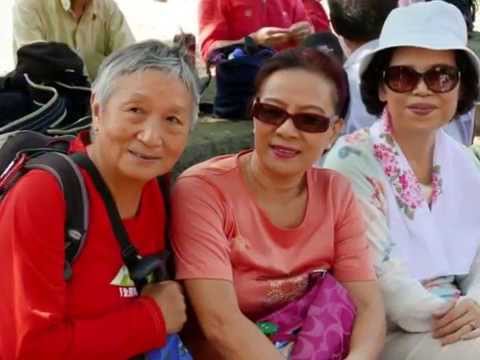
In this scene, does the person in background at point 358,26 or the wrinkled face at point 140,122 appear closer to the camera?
the wrinkled face at point 140,122

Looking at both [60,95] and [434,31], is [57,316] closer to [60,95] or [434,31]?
[434,31]

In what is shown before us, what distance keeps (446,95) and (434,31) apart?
0.21m

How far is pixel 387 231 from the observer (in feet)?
8.75

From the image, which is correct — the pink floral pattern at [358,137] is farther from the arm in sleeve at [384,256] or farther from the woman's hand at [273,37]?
the woman's hand at [273,37]

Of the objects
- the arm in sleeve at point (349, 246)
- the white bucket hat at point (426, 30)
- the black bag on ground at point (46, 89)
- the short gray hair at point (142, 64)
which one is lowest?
the arm in sleeve at point (349, 246)

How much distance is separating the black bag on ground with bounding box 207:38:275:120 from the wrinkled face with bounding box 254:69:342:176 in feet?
4.92

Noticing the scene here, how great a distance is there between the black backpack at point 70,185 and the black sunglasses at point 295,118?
0.49 meters

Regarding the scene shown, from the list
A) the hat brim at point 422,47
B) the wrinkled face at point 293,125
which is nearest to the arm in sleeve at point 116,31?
the hat brim at point 422,47

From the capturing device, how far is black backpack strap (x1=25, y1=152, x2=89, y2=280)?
1.92 meters

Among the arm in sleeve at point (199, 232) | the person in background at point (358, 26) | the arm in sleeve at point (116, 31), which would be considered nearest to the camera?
the arm in sleeve at point (199, 232)

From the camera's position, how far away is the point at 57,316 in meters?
1.90

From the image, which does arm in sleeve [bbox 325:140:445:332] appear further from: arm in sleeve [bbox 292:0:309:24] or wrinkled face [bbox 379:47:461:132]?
arm in sleeve [bbox 292:0:309:24]

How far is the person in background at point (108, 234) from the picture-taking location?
1.87 metres

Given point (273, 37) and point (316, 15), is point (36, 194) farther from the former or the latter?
point (316, 15)
